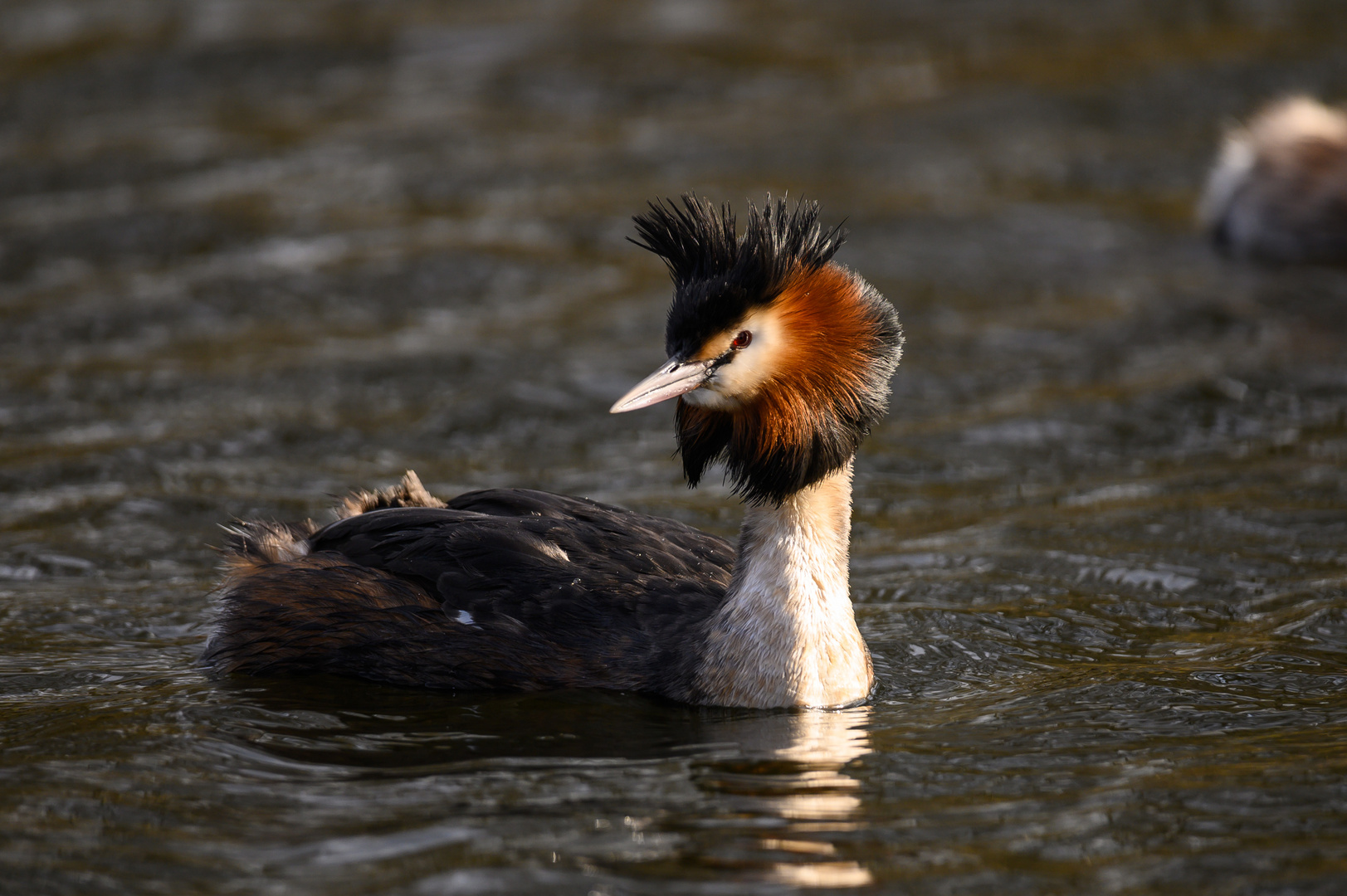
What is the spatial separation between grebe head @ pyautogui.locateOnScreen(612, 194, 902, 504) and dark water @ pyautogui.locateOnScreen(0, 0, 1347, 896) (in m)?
0.99

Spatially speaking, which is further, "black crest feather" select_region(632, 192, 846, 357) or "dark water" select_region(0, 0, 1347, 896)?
"black crest feather" select_region(632, 192, 846, 357)

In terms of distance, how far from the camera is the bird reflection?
5.15 meters

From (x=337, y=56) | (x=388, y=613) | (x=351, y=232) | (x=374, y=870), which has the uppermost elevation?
(x=337, y=56)

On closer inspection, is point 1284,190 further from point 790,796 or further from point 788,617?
point 790,796

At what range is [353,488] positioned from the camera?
372 inches

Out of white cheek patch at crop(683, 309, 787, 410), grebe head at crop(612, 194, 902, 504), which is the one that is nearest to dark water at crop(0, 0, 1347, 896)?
grebe head at crop(612, 194, 902, 504)

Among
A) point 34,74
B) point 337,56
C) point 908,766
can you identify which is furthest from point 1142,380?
point 34,74

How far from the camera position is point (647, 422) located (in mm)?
11031

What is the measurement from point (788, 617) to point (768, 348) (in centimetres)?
100

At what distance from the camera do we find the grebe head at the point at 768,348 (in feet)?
20.4

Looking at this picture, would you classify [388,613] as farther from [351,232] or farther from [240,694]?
[351,232]

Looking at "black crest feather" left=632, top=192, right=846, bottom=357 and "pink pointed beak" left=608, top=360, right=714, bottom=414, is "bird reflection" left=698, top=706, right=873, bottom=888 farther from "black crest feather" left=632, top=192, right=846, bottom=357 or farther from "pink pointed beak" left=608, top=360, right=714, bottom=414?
"black crest feather" left=632, top=192, right=846, bottom=357

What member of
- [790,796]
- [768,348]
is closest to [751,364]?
[768,348]

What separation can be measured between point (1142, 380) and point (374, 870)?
759 cm
